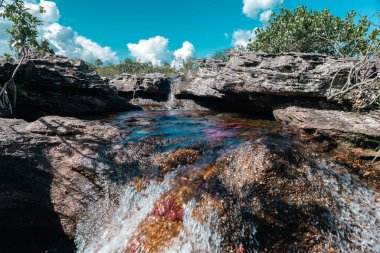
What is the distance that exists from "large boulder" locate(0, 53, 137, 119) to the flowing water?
8.20 meters

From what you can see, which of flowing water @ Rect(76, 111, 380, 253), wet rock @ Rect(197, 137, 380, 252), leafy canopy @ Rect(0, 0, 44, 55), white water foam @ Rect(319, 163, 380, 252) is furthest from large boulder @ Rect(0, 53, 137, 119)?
white water foam @ Rect(319, 163, 380, 252)

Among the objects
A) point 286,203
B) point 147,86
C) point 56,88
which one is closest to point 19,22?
point 56,88

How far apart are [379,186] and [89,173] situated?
Answer: 8.18 m

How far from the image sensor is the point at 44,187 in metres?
8.02

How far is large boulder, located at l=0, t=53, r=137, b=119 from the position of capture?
43.2 feet

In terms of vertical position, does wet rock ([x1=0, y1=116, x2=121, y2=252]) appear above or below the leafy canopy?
below

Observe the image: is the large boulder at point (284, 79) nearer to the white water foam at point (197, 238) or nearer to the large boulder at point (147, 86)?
the white water foam at point (197, 238)

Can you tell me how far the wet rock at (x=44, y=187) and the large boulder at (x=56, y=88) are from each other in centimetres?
561

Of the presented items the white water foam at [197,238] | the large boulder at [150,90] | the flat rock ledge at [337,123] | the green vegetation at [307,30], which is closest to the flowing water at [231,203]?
the white water foam at [197,238]

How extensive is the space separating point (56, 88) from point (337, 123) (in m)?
14.2

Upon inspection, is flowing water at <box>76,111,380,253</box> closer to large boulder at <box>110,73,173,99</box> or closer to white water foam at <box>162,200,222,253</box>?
white water foam at <box>162,200,222,253</box>

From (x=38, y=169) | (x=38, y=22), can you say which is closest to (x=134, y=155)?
(x=38, y=169)

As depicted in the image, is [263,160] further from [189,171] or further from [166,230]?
[166,230]

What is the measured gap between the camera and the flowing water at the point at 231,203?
5449 millimetres
